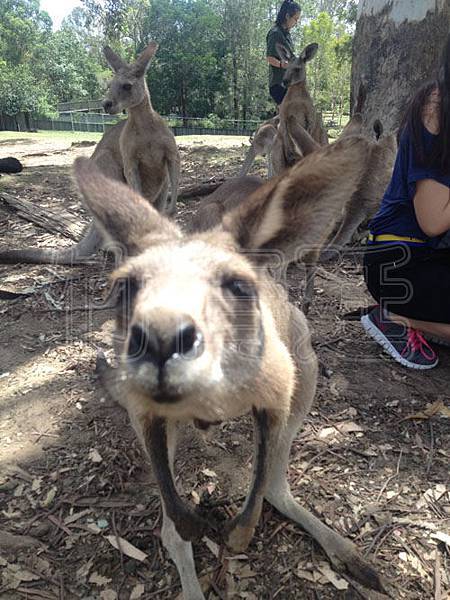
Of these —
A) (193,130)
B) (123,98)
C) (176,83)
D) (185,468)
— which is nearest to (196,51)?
(176,83)

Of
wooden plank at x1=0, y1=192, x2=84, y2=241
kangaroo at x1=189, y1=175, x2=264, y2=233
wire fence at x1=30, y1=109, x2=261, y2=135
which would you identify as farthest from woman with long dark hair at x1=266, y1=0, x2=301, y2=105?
wire fence at x1=30, y1=109, x2=261, y2=135

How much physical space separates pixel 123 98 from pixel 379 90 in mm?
2837

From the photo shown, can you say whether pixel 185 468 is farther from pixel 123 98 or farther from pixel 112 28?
pixel 112 28

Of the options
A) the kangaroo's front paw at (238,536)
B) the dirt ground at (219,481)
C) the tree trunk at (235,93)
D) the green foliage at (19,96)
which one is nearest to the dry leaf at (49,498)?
the dirt ground at (219,481)

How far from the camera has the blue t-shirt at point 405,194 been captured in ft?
9.16

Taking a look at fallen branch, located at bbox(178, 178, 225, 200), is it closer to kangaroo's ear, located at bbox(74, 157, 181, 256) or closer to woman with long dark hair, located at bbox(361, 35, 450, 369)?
woman with long dark hair, located at bbox(361, 35, 450, 369)

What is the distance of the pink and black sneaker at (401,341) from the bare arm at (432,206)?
0.69 metres

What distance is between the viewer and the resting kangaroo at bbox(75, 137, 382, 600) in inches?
49.4

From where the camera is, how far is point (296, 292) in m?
4.24

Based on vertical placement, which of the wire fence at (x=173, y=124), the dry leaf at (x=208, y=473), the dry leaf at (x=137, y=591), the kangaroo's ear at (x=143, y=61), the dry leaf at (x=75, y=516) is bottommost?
the dry leaf at (x=137, y=591)

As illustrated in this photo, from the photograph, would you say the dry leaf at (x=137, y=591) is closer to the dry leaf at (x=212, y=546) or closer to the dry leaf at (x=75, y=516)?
the dry leaf at (x=212, y=546)

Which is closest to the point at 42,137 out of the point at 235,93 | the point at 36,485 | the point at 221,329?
the point at 235,93

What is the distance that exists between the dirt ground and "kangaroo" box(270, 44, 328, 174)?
3046 millimetres

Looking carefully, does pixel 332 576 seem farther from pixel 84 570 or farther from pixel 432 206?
pixel 432 206
